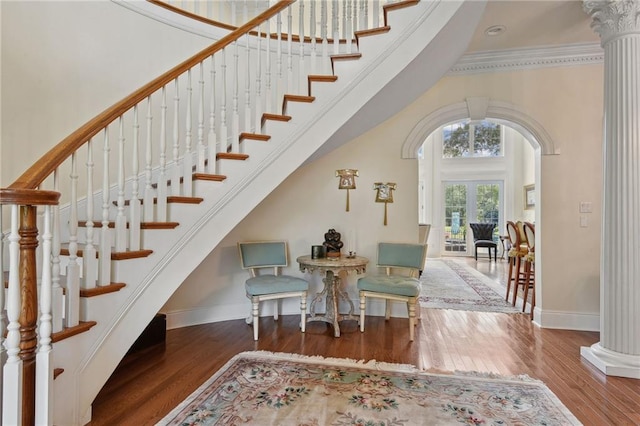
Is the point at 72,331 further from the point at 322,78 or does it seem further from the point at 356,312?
the point at 356,312

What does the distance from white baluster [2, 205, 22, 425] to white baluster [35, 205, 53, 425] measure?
7 cm

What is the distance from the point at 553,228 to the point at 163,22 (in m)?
4.55

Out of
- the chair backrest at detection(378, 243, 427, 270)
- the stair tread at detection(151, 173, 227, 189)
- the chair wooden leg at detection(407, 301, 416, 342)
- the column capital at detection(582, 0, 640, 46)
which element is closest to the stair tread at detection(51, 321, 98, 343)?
the stair tread at detection(151, 173, 227, 189)

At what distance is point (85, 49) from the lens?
2680 mm

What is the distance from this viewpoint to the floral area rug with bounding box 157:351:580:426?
1801 millimetres

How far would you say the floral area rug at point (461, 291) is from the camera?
3985 mm

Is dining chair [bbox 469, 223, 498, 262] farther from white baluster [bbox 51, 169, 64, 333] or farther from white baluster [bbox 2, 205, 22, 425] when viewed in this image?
white baluster [bbox 2, 205, 22, 425]

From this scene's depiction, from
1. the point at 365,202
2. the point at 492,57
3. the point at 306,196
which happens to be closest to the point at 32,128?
the point at 306,196

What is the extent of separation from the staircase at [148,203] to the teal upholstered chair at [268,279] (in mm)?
1054

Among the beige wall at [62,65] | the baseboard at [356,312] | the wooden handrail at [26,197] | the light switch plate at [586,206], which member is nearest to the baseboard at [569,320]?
the baseboard at [356,312]

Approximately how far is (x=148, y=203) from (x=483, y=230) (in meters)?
7.61

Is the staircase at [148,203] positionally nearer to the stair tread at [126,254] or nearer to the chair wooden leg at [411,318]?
the stair tread at [126,254]

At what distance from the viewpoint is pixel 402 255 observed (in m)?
3.49

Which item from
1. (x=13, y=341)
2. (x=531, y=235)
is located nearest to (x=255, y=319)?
(x=13, y=341)
